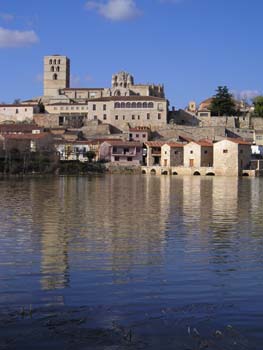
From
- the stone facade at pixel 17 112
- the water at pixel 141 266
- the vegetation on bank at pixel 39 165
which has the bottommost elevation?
the water at pixel 141 266

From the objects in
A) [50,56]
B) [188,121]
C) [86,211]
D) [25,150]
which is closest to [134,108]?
[188,121]

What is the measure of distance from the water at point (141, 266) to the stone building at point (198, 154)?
50230 mm

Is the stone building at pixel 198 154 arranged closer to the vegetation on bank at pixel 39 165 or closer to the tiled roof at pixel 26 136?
the vegetation on bank at pixel 39 165

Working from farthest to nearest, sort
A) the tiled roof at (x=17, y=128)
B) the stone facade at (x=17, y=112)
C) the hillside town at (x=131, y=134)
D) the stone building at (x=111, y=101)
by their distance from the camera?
the stone facade at (x=17, y=112), the stone building at (x=111, y=101), the tiled roof at (x=17, y=128), the hillside town at (x=131, y=134)

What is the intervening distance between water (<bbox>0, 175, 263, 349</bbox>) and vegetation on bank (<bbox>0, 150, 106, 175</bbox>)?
142ft

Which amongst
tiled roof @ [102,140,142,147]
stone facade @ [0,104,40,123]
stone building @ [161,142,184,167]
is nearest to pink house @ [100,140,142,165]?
tiled roof @ [102,140,142,147]

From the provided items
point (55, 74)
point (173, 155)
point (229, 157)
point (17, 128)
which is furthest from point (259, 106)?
point (55, 74)

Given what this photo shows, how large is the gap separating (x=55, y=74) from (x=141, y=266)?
350 ft

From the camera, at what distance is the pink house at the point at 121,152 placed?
7750cm

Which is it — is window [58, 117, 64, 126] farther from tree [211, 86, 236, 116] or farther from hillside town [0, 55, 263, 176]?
tree [211, 86, 236, 116]

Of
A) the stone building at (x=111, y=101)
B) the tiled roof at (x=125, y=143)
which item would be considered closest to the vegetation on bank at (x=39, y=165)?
the tiled roof at (x=125, y=143)

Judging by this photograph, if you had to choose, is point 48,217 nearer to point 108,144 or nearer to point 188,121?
point 108,144

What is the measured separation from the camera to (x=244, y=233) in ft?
57.2

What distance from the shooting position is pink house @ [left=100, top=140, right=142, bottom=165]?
7750 cm
